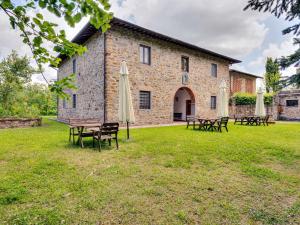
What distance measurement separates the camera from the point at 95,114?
13.6 metres

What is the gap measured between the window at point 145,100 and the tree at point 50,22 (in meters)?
12.4

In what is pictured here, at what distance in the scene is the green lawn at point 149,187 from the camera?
2717mm

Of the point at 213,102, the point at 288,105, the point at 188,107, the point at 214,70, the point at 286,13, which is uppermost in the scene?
the point at 214,70

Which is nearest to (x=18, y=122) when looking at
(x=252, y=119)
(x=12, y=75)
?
(x=12, y=75)

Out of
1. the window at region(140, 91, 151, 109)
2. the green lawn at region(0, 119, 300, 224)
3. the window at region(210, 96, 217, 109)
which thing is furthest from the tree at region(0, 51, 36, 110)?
the window at region(210, 96, 217, 109)

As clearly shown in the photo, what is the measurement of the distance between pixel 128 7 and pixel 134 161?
351 inches

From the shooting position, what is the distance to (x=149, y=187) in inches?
144

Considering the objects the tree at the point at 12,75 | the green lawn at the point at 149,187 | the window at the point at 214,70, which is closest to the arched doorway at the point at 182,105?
the window at the point at 214,70

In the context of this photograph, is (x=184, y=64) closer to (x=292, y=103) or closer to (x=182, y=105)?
(x=182, y=105)

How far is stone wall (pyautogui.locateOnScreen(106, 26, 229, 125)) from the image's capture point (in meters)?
12.7

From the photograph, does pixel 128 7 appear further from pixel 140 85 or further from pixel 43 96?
pixel 43 96

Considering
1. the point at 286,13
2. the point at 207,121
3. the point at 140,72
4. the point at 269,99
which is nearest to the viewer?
the point at 286,13

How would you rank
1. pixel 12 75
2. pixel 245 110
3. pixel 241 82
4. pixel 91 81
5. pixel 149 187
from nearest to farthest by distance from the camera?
1. pixel 149 187
2. pixel 91 81
3. pixel 12 75
4. pixel 245 110
5. pixel 241 82

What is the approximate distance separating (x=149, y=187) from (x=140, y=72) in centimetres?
1116
